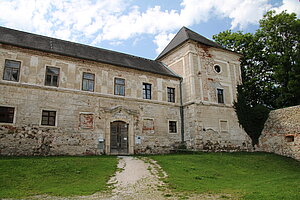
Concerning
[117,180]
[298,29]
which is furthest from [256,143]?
[117,180]

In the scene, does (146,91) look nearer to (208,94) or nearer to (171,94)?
(171,94)

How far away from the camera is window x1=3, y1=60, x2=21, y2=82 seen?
13.3 m

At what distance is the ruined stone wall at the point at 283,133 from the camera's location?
17.1m

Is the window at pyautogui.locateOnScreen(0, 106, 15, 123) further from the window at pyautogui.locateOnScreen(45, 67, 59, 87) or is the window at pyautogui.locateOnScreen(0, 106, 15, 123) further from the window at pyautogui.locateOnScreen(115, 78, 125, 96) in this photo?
the window at pyautogui.locateOnScreen(115, 78, 125, 96)

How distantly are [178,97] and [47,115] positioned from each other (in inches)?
384

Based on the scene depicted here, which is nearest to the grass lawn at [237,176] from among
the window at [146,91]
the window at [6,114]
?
the window at [146,91]

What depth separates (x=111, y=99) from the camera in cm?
1602

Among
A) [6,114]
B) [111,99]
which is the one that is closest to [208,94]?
[111,99]

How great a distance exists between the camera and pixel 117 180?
28.0 ft

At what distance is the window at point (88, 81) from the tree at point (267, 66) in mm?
11806

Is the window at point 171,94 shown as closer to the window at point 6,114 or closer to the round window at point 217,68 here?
the round window at point 217,68

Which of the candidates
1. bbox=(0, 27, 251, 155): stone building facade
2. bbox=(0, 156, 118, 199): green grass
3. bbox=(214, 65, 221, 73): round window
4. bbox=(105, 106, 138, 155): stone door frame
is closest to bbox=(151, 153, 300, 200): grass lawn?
bbox=(0, 156, 118, 199): green grass

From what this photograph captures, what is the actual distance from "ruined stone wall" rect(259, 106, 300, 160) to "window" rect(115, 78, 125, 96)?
39.7 ft

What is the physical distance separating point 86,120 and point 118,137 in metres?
2.46
